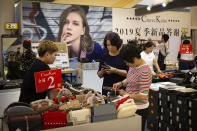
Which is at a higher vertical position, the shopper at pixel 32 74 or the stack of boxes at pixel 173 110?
the shopper at pixel 32 74

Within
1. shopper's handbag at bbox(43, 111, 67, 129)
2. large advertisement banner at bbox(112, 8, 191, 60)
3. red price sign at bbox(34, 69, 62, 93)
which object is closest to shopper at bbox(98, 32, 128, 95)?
red price sign at bbox(34, 69, 62, 93)

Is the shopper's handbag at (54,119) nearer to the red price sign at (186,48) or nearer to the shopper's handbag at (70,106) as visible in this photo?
the shopper's handbag at (70,106)

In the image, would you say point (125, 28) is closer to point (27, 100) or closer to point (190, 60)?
point (190, 60)

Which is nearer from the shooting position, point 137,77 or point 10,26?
point 137,77

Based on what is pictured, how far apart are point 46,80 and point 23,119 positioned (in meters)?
0.62

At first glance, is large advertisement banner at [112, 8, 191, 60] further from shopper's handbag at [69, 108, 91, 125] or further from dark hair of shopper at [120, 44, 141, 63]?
shopper's handbag at [69, 108, 91, 125]

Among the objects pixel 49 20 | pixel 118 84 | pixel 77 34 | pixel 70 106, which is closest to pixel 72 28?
pixel 77 34

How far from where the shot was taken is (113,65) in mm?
3025

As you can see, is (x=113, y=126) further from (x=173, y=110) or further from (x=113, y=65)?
(x=173, y=110)

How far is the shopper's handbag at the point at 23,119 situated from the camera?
5.52 ft

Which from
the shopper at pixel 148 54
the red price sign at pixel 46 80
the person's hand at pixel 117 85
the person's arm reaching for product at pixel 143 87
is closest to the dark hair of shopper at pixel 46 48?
the red price sign at pixel 46 80

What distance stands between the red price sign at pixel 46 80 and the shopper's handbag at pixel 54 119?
485 millimetres

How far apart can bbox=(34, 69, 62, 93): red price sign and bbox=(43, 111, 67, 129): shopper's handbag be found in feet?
1.59

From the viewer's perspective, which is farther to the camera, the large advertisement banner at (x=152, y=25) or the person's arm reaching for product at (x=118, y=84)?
the large advertisement banner at (x=152, y=25)
